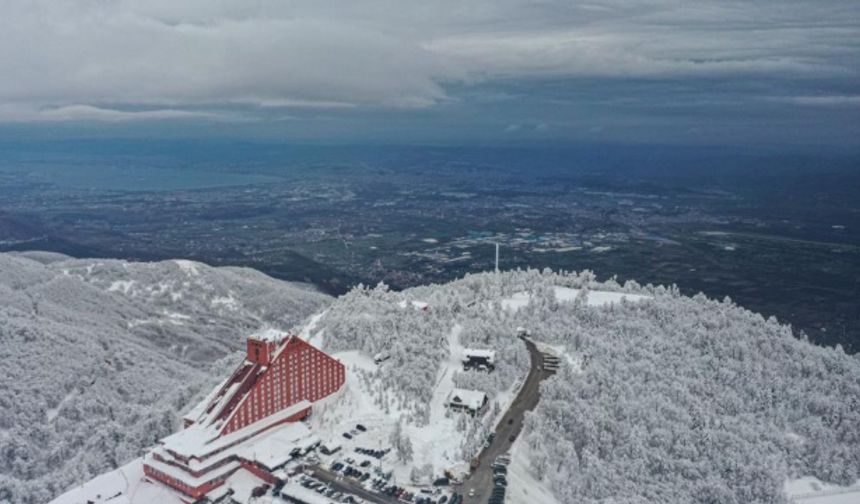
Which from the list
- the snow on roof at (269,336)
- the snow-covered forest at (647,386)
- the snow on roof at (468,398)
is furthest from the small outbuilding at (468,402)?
the snow on roof at (269,336)

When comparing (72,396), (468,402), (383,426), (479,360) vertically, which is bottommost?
(72,396)

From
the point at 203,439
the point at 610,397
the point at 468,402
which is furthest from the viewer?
the point at 610,397

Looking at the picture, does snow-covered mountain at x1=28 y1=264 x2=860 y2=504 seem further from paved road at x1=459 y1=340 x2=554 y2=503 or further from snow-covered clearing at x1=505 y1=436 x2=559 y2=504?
paved road at x1=459 y1=340 x2=554 y2=503

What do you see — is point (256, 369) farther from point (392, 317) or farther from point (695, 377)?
point (695, 377)

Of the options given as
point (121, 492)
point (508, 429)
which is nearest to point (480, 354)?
point (508, 429)

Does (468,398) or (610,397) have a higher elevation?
(468,398)

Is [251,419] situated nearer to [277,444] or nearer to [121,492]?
[277,444]

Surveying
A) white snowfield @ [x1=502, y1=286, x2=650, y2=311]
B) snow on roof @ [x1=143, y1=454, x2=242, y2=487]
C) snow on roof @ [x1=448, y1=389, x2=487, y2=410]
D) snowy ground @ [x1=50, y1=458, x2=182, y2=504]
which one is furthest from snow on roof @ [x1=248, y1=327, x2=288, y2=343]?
white snowfield @ [x1=502, y1=286, x2=650, y2=311]

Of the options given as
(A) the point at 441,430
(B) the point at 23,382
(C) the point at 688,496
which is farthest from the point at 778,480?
(B) the point at 23,382
